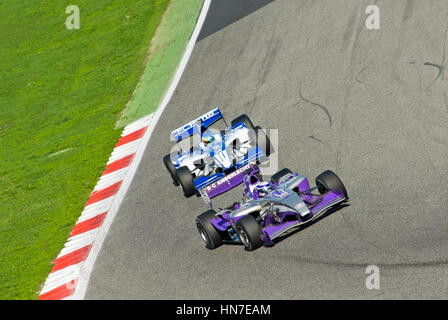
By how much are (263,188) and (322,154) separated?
76.0 inches

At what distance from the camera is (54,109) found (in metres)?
20.4

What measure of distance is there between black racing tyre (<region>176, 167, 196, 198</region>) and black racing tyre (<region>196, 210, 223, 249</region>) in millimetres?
1910

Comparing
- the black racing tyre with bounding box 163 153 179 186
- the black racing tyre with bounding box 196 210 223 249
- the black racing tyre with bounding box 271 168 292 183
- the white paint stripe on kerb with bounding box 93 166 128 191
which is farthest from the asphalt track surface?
the black racing tyre with bounding box 271 168 292 183

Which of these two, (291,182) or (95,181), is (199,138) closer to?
(95,181)

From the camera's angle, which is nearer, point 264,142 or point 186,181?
point 186,181

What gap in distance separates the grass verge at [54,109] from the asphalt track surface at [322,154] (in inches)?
70.8

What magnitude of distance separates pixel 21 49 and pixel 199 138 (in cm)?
1303

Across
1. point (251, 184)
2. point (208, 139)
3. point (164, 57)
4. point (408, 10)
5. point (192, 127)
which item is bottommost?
point (251, 184)

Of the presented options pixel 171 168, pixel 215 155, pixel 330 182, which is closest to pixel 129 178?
pixel 171 168

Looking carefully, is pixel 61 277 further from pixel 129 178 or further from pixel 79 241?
pixel 129 178

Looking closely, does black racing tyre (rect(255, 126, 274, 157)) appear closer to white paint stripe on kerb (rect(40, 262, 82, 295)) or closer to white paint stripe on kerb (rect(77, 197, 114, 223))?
white paint stripe on kerb (rect(77, 197, 114, 223))

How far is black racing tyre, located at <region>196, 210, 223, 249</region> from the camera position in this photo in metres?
11.0

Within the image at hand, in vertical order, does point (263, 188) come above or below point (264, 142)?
below

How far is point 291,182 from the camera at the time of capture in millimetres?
11023
